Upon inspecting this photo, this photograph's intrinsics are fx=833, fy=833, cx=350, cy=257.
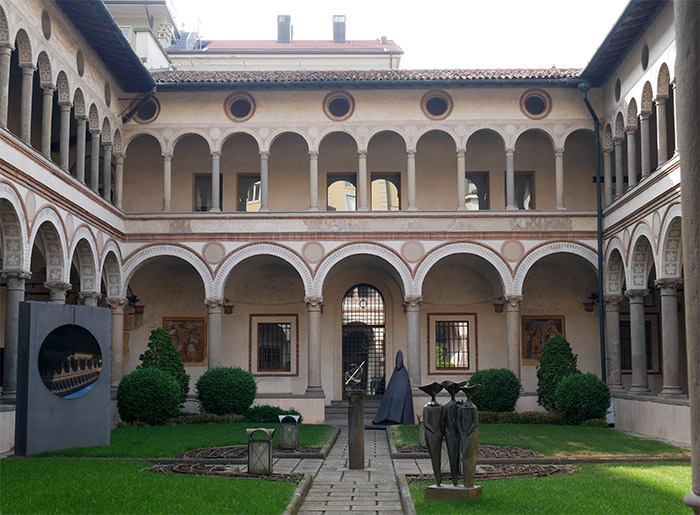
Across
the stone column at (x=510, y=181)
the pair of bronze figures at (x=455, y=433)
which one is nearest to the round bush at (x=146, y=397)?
the stone column at (x=510, y=181)

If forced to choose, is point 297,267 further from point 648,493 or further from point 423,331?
point 648,493

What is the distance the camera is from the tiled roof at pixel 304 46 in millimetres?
41812

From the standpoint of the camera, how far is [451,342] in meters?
27.5

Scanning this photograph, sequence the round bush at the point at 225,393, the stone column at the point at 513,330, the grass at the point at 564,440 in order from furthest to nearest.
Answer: the stone column at the point at 513,330 < the round bush at the point at 225,393 < the grass at the point at 564,440

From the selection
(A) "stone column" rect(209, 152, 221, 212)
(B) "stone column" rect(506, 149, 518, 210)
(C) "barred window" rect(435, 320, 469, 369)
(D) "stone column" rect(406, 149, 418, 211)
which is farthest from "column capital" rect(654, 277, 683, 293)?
(A) "stone column" rect(209, 152, 221, 212)

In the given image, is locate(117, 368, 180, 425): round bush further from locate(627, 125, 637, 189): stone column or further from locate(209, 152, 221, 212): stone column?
locate(627, 125, 637, 189): stone column

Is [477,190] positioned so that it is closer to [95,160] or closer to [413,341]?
[413,341]

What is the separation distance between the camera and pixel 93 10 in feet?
61.7

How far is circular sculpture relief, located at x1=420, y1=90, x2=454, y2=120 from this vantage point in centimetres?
2445

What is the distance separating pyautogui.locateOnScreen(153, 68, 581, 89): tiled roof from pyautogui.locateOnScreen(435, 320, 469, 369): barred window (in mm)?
8109

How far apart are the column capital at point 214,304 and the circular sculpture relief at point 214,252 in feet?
3.51

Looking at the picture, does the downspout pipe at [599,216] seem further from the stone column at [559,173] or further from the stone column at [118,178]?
the stone column at [118,178]

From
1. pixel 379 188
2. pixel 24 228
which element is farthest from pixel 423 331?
pixel 24 228

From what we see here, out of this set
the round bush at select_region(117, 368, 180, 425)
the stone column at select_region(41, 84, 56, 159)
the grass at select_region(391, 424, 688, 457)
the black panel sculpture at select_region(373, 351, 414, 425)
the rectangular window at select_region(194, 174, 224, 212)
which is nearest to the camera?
the grass at select_region(391, 424, 688, 457)
